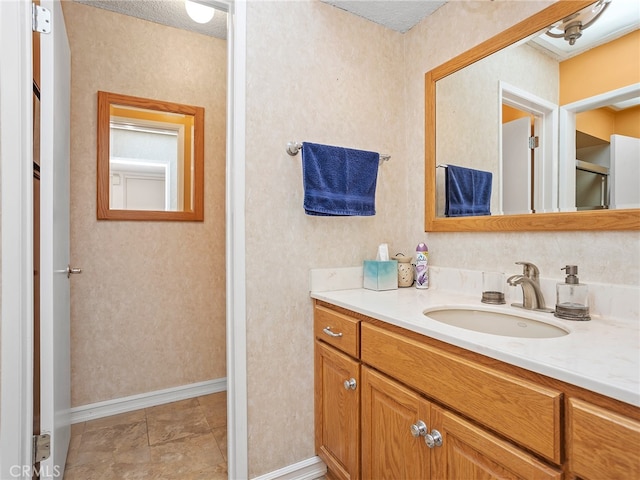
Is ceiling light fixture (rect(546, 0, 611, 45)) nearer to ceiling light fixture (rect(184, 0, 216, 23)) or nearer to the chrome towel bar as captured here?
the chrome towel bar

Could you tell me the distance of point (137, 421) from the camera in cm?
199

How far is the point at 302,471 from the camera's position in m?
1.52

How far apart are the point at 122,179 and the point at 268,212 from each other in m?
1.18

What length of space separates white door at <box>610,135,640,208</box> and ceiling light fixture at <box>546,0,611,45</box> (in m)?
0.40

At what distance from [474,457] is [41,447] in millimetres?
1427

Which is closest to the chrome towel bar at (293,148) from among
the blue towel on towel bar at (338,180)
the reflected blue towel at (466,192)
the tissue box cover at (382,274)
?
the blue towel on towel bar at (338,180)

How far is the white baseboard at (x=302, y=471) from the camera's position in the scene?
1.47 m

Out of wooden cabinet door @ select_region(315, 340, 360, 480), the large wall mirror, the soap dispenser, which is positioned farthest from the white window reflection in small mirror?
the soap dispenser

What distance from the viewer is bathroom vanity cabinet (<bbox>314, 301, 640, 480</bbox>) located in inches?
24.2

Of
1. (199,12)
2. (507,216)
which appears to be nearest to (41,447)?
(507,216)

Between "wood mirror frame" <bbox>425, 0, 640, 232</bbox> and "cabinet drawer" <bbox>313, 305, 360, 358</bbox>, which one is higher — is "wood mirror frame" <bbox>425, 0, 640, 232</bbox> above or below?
above

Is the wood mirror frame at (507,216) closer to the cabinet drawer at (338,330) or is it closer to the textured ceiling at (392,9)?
the textured ceiling at (392,9)

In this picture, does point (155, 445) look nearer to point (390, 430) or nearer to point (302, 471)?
point (302, 471)

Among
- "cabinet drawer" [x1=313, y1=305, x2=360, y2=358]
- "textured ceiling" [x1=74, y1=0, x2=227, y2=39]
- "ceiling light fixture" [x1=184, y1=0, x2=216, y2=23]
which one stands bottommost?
"cabinet drawer" [x1=313, y1=305, x2=360, y2=358]
